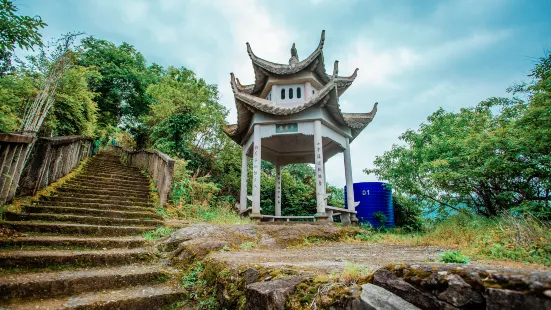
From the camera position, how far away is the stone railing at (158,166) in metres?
Result: 8.00

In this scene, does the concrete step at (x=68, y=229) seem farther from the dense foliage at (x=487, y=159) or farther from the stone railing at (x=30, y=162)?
the dense foliage at (x=487, y=159)

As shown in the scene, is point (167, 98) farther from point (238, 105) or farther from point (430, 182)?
point (430, 182)

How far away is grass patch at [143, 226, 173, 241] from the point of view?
521 centimetres

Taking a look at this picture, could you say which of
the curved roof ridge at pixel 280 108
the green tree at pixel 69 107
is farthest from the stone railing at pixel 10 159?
the curved roof ridge at pixel 280 108

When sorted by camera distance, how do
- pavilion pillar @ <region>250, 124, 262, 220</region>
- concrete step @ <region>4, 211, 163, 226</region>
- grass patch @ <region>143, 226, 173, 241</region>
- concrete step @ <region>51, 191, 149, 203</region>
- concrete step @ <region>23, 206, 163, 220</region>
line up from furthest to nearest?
1. pavilion pillar @ <region>250, 124, 262, 220</region>
2. concrete step @ <region>51, 191, 149, 203</region>
3. concrete step @ <region>23, 206, 163, 220</region>
4. grass patch @ <region>143, 226, 173, 241</region>
5. concrete step @ <region>4, 211, 163, 226</region>

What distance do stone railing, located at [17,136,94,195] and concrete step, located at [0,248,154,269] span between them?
306cm

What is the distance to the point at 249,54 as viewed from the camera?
10492mm

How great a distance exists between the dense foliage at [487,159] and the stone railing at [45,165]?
9456 mm

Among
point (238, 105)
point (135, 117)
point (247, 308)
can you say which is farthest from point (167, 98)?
point (135, 117)

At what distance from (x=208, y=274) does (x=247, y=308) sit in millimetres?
1366

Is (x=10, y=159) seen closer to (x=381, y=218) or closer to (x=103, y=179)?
(x=103, y=179)

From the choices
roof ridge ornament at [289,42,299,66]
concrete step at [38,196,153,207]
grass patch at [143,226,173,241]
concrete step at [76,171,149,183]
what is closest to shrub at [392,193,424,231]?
roof ridge ornament at [289,42,299,66]

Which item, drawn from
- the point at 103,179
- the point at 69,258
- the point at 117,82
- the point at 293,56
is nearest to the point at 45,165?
the point at 103,179

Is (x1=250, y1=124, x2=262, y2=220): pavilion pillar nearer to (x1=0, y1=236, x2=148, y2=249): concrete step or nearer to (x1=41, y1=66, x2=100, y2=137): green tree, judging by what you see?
(x1=0, y1=236, x2=148, y2=249): concrete step
